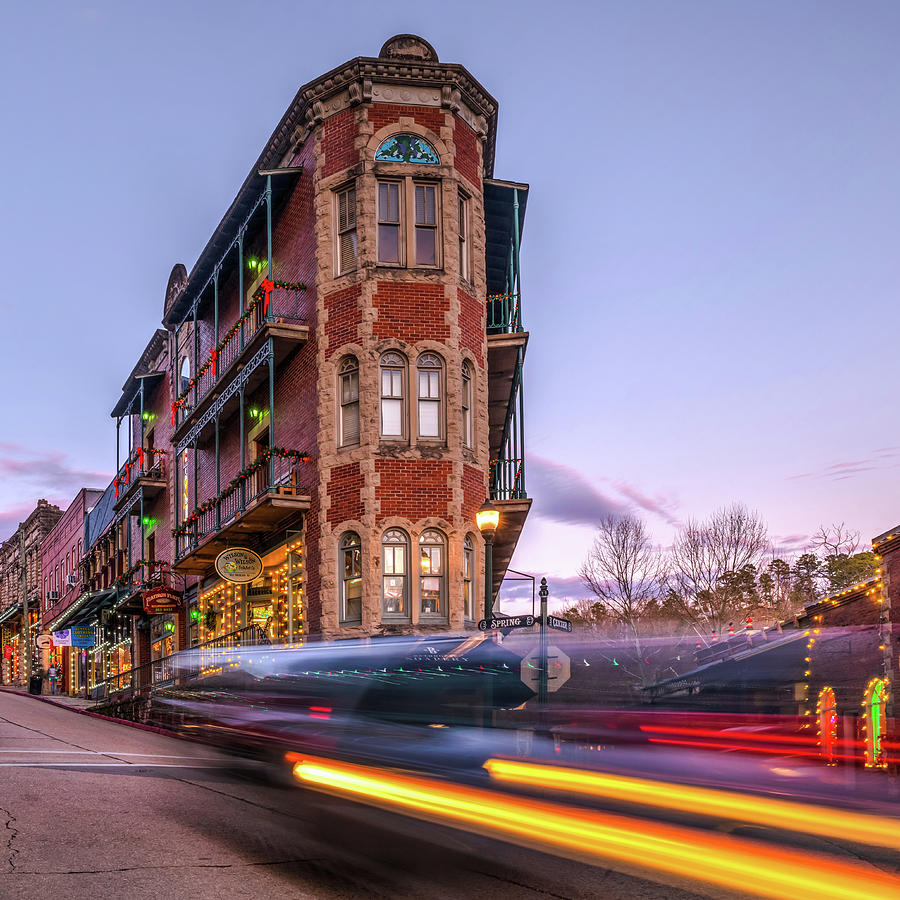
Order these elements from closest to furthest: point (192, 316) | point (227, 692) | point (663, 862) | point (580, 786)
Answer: point (663, 862)
point (580, 786)
point (227, 692)
point (192, 316)

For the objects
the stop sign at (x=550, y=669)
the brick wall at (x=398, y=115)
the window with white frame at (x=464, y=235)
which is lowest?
the stop sign at (x=550, y=669)

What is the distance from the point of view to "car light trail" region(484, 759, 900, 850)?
6230mm

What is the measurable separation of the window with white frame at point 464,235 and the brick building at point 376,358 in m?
0.03

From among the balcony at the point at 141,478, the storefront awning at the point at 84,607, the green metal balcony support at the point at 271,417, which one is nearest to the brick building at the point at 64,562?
the storefront awning at the point at 84,607

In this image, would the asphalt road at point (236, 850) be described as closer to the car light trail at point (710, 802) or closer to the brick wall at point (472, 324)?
the car light trail at point (710, 802)

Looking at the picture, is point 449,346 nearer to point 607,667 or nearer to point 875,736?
point 875,736

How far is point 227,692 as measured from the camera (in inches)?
651

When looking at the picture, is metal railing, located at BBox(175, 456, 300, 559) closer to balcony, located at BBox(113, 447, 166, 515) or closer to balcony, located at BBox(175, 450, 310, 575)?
balcony, located at BBox(175, 450, 310, 575)

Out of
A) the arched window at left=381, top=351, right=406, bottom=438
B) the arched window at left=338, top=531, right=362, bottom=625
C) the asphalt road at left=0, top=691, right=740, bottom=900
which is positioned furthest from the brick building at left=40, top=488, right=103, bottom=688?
the asphalt road at left=0, top=691, right=740, bottom=900

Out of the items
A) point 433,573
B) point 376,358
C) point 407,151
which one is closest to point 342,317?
point 376,358

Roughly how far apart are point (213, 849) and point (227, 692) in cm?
906

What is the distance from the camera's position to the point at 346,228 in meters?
22.0

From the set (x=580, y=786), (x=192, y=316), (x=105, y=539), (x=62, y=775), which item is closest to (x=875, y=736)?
(x=580, y=786)

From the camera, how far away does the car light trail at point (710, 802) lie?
245 inches
